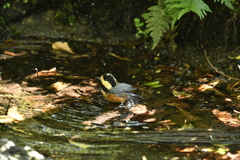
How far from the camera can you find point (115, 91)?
419 centimetres

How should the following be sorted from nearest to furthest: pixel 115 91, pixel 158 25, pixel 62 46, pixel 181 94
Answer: pixel 115 91
pixel 181 94
pixel 158 25
pixel 62 46

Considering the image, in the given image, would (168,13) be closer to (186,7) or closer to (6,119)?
(186,7)

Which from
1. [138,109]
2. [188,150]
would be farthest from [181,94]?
[188,150]

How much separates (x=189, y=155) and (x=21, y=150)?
1421 mm

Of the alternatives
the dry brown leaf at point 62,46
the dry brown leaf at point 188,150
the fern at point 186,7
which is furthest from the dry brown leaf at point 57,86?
the dry brown leaf at point 188,150

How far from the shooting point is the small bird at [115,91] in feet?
13.6

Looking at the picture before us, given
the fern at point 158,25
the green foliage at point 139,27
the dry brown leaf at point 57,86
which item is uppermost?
the green foliage at point 139,27

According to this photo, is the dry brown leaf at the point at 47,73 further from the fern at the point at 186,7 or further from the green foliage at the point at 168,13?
the fern at the point at 186,7

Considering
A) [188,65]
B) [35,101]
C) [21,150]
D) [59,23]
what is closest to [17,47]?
[59,23]

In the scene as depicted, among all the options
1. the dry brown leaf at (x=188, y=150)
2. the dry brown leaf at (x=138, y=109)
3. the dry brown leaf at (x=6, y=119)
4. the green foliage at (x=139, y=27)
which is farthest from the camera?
the green foliage at (x=139, y=27)

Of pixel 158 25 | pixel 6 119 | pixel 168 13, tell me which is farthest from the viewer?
pixel 158 25

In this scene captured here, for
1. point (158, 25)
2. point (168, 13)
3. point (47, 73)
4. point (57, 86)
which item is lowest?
point (57, 86)

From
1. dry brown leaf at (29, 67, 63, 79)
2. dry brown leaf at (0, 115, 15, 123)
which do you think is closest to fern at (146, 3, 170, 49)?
dry brown leaf at (29, 67, 63, 79)

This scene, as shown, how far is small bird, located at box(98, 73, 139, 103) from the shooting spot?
4141 mm
